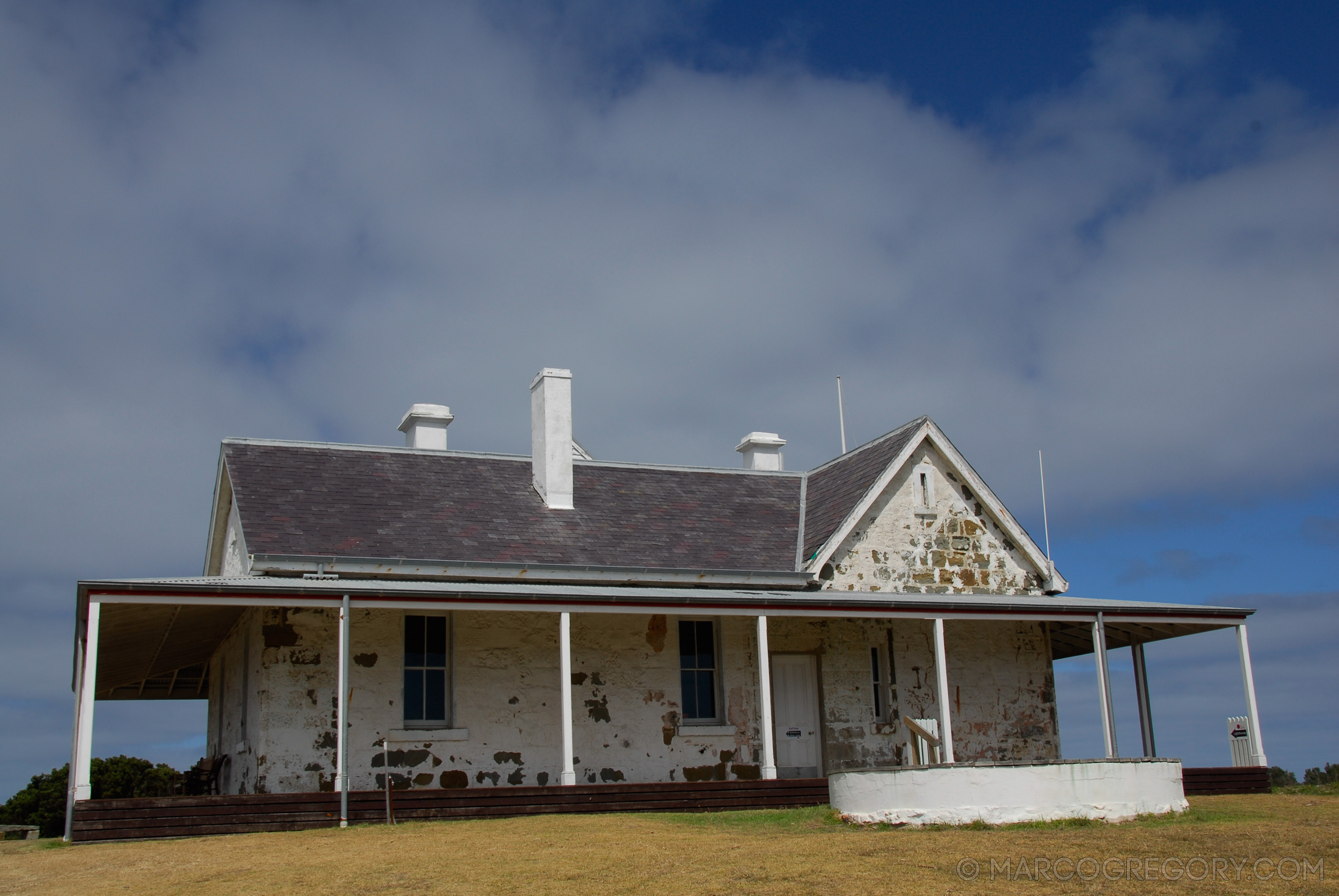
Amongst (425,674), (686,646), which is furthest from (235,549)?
(686,646)

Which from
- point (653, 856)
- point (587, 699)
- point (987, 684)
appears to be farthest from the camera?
point (987, 684)

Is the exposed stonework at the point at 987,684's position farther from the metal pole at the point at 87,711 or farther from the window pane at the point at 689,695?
the metal pole at the point at 87,711

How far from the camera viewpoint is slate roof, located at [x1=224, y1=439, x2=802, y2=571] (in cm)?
1747

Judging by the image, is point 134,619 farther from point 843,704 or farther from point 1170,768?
point 1170,768

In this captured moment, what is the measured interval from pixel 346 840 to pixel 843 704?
871cm

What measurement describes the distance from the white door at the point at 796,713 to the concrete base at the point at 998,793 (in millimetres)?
6032

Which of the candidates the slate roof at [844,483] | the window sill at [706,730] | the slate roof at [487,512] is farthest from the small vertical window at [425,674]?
the slate roof at [844,483]

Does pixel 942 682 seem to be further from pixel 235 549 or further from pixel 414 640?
pixel 235 549

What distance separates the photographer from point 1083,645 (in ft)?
69.8

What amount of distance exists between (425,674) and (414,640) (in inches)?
17.7

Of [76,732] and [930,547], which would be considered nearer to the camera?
[76,732]

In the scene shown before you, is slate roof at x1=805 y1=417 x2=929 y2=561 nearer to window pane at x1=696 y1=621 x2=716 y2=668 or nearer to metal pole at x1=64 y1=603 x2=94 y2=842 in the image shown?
window pane at x1=696 y1=621 x2=716 y2=668

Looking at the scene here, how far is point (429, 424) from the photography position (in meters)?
21.4

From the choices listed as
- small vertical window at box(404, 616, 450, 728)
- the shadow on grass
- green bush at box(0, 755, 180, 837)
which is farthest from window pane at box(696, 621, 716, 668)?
green bush at box(0, 755, 180, 837)
